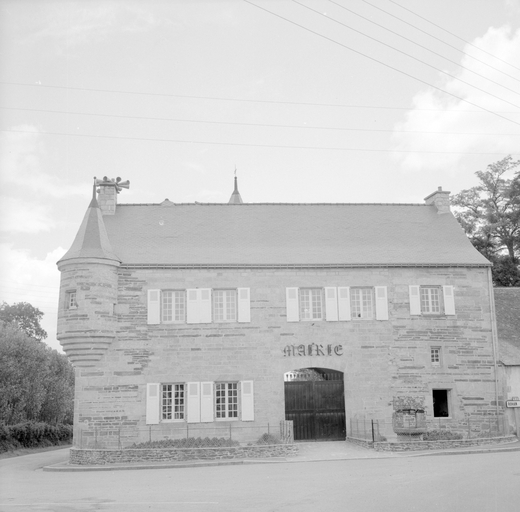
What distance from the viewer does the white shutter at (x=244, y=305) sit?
26.1 meters

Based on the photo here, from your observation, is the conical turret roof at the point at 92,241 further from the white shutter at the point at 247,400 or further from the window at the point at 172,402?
the white shutter at the point at 247,400

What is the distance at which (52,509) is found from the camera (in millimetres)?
12438

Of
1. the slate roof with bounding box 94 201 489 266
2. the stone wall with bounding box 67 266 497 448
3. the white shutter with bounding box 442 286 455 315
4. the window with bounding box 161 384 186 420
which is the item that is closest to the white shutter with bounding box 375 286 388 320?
the stone wall with bounding box 67 266 497 448

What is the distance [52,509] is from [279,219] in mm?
18436

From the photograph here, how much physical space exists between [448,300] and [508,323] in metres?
4.32

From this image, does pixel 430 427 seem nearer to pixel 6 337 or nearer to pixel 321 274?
pixel 321 274

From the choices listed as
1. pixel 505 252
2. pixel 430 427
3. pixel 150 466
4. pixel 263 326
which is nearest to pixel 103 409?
pixel 150 466

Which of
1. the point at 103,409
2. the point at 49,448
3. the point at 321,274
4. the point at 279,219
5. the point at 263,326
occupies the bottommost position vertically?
the point at 49,448

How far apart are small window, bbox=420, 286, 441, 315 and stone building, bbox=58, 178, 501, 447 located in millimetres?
42

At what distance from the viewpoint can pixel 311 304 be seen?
2653 cm

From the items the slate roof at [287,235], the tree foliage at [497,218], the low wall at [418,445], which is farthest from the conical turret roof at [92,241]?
the tree foliage at [497,218]

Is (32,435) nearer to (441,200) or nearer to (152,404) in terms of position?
(152,404)

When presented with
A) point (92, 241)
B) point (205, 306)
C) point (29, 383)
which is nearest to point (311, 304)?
point (205, 306)

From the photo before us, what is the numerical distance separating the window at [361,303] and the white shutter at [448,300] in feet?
9.62
